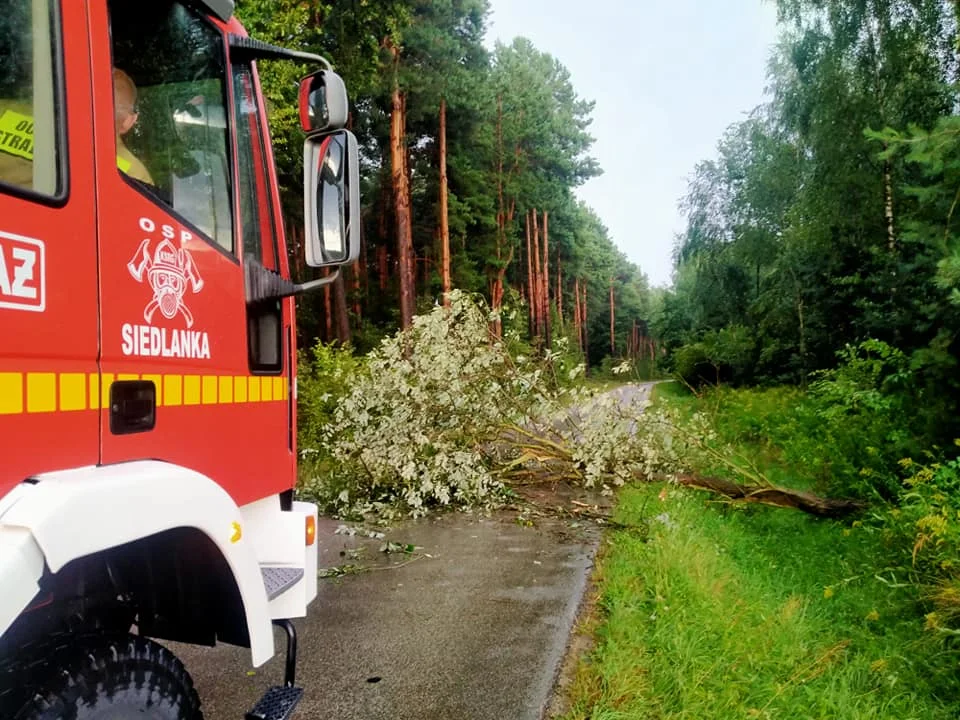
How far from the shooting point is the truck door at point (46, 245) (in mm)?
1396

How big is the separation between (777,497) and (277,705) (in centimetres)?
652

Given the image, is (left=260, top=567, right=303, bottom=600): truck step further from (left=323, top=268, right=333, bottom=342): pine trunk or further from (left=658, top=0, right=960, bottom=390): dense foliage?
(left=323, top=268, right=333, bottom=342): pine trunk

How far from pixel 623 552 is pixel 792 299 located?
17.5m

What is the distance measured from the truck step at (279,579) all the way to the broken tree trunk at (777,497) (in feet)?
19.7

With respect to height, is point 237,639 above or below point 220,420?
below

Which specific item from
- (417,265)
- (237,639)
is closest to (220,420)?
(237,639)

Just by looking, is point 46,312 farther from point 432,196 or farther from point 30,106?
point 432,196

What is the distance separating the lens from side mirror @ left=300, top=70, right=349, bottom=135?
2318 millimetres

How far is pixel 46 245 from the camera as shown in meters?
1.49

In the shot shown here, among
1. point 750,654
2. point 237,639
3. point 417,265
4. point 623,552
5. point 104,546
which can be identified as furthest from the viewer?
point 417,265

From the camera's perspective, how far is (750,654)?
152 inches

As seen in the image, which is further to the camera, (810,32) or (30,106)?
(810,32)

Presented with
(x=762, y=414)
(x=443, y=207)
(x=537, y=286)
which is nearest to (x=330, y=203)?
(x=762, y=414)

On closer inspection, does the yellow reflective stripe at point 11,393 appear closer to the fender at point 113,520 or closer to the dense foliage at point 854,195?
the fender at point 113,520
